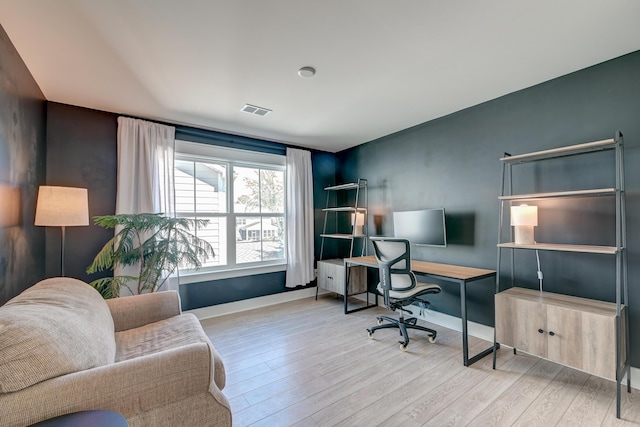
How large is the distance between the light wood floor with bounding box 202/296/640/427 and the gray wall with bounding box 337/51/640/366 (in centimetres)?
55

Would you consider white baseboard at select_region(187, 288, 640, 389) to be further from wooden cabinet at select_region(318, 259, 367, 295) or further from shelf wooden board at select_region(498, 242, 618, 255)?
shelf wooden board at select_region(498, 242, 618, 255)

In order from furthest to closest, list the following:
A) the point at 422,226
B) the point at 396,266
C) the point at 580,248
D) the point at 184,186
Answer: the point at 184,186 < the point at 422,226 < the point at 396,266 < the point at 580,248

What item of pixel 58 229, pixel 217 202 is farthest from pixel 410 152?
pixel 58 229

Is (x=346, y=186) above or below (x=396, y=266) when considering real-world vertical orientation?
above

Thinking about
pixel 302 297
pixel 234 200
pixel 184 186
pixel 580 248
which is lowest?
pixel 302 297

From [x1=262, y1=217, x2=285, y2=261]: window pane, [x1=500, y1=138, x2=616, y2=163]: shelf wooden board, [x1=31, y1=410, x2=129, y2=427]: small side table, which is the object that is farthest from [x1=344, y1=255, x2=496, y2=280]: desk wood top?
[x1=31, y1=410, x2=129, y2=427]: small side table

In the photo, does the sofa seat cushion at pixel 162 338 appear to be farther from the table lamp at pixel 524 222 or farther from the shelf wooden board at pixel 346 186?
the shelf wooden board at pixel 346 186

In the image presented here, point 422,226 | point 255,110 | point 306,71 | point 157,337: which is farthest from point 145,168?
point 422,226

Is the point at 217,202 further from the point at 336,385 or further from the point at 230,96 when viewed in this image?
the point at 336,385

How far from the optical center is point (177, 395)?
1.17 metres

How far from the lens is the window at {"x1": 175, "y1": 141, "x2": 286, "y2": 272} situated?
11.6 feet

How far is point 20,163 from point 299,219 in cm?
297

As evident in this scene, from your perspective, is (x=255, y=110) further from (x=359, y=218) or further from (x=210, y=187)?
(x=359, y=218)

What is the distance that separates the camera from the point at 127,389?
1.07 metres
